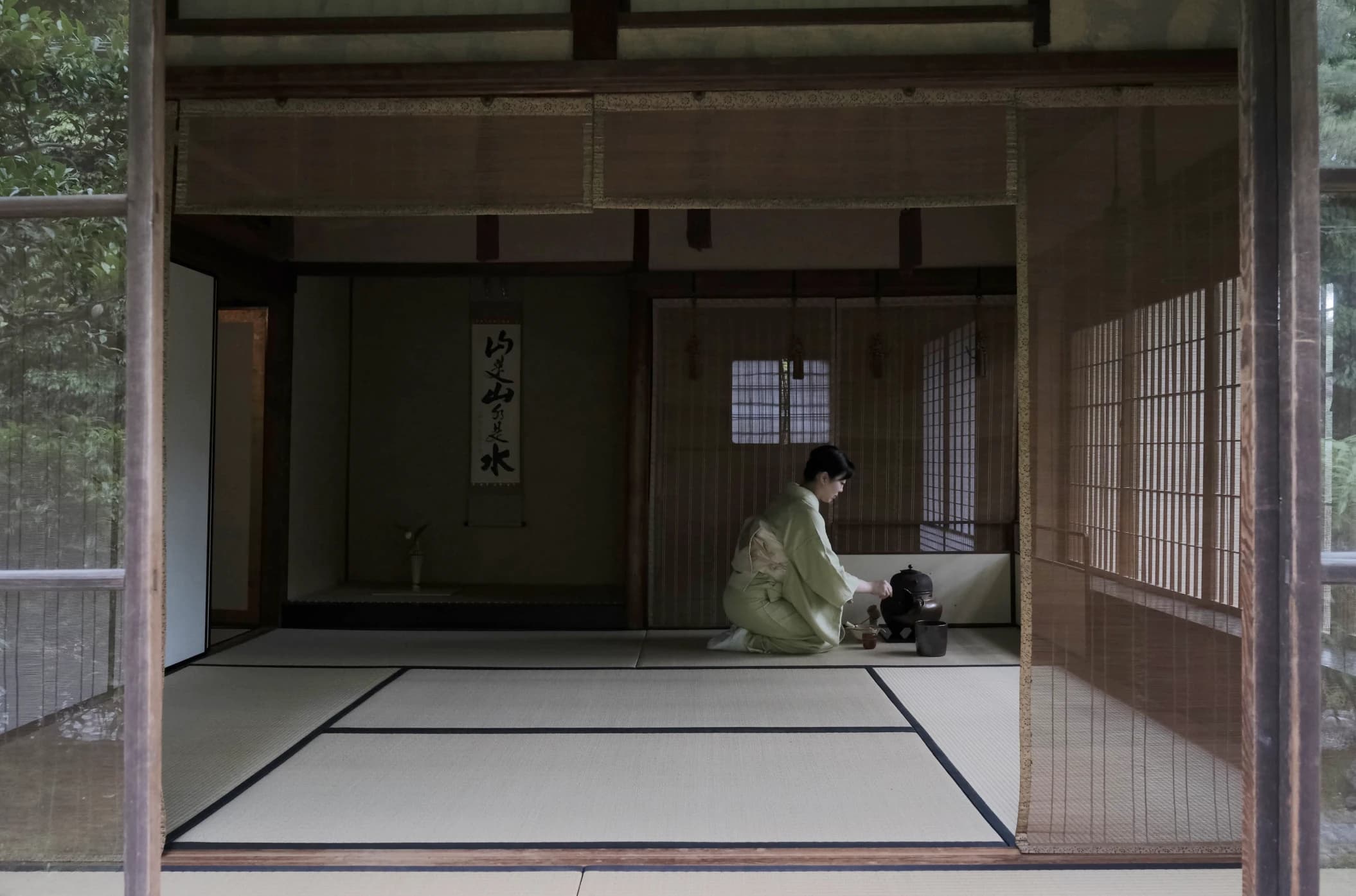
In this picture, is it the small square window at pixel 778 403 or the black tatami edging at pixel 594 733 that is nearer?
the black tatami edging at pixel 594 733

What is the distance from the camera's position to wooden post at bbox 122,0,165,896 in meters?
1.65

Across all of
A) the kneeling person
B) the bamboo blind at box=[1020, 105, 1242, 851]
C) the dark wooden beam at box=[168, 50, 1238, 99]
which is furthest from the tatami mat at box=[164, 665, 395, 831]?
the bamboo blind at box=[1020, 105, 1242, 851]

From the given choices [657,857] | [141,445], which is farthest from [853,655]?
[141,445]

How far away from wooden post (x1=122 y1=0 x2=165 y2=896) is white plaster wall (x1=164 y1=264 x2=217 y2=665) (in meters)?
2.96

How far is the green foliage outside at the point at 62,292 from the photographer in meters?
1.71

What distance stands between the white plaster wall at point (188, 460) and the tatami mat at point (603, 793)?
1744 mm

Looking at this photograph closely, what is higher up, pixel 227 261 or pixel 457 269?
pixel 457 269

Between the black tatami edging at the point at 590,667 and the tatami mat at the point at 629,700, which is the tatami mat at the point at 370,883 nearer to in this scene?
the tatami mat at the point at 629,700

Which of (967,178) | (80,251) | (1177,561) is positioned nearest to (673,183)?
(967,178)

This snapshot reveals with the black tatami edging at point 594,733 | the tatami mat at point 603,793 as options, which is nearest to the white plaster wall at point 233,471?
the black tatami edging at point 594,733

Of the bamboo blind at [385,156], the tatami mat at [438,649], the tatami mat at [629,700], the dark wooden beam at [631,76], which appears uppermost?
the dark wooden beam at [631,76]

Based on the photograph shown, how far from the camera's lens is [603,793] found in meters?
2.77

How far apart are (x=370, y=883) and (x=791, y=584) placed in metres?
3.16

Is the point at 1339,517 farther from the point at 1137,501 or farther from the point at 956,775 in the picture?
the point at 956,775
